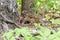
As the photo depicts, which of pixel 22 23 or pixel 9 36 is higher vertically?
pixel 9 36

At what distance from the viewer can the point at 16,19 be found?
9.59 feet

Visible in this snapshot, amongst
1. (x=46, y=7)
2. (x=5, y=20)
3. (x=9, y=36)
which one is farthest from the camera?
(x=46, y=7)

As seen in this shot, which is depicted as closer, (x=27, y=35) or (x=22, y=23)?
(x=27, y=35)

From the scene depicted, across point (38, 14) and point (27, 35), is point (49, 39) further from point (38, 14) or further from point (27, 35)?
point (38, 14)

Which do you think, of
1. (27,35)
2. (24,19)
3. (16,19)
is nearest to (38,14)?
(24,19)

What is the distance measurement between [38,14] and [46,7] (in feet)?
1.50

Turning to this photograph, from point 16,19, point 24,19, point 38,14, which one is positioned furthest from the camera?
point 38,14

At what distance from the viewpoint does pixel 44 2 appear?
3.99 meters

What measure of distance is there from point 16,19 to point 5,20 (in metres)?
0.34

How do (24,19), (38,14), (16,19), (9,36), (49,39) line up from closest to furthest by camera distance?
(49,39), (9,36), (16,19), (24,19), (38,14)

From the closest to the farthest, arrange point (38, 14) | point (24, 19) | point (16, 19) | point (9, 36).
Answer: point (9, 36) < point (16, 19) < point (24, 19) < point (38, 14)

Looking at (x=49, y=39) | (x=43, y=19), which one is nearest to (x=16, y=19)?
(x=43, y=19)

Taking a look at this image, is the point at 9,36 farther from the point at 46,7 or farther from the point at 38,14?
the point at 46,7

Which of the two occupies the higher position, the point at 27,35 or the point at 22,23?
the point at 27,35
